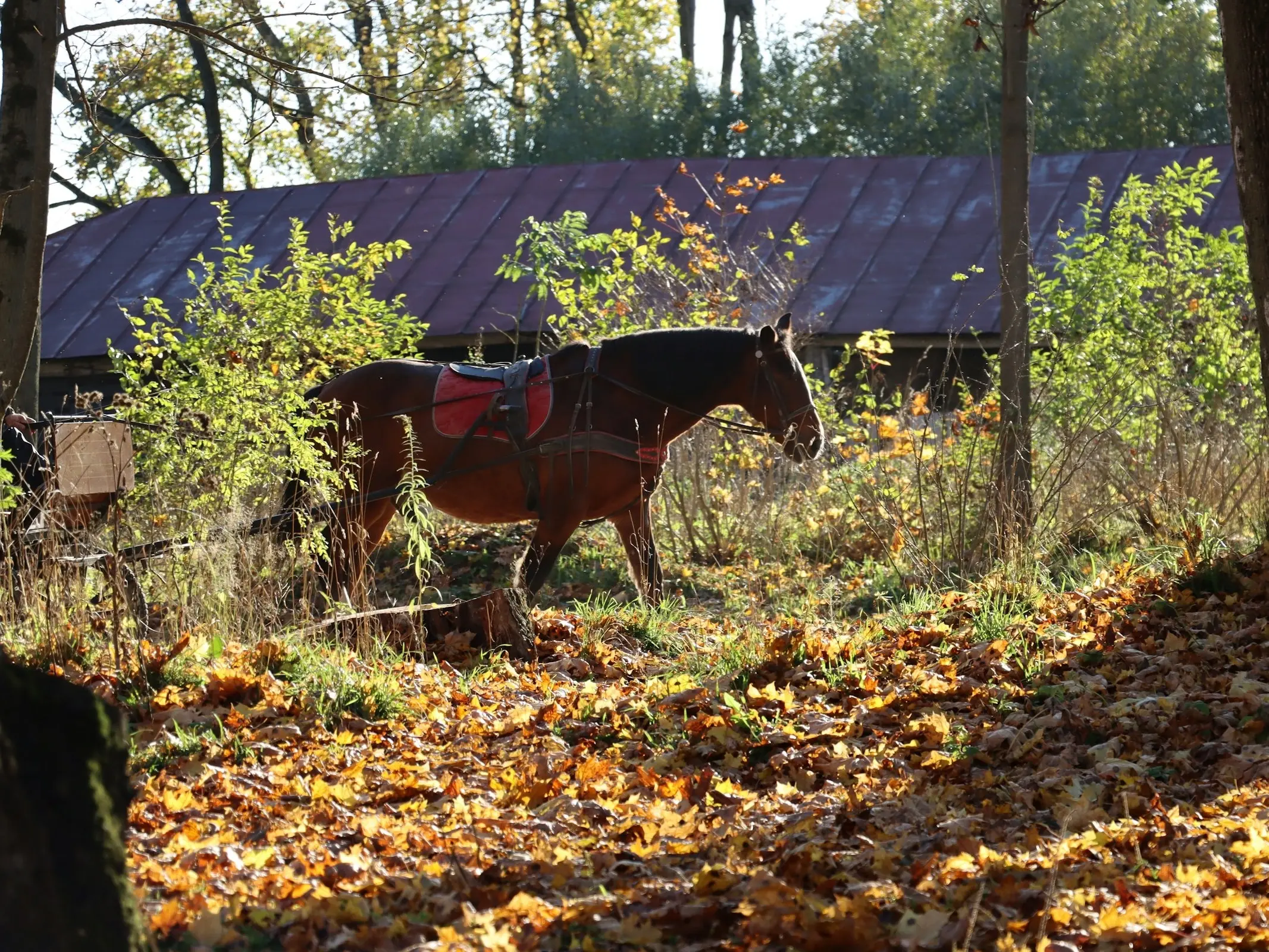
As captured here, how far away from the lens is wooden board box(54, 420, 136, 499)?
23.4 feet

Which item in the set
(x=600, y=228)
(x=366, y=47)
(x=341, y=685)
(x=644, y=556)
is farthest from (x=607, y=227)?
(x=341, y=685)

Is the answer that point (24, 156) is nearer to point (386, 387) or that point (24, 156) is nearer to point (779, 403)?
point (386, 387)

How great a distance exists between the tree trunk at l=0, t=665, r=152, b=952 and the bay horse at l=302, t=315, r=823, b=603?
550 centimetres

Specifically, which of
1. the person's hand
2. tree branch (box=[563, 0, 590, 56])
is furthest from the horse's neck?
tree branch (box=[563, 0, 590, 56])

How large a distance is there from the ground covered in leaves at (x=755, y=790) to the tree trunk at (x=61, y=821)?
60 cm

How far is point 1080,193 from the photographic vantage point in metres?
18.2

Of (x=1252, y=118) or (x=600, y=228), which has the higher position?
(x=600, y=228)

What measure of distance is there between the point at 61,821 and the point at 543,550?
6.00m

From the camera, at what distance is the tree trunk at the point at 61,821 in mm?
2633

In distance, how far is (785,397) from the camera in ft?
28.1

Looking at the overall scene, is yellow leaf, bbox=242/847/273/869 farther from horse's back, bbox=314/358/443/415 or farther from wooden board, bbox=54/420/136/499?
horse's back, bbox=314/358/443/415

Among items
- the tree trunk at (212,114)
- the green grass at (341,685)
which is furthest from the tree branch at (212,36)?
the tree trunk at (212,114)

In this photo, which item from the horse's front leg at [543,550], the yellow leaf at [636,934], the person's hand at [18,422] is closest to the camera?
the yellow leaf at [636,934]

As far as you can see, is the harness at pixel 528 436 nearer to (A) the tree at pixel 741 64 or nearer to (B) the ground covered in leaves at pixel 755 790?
(B) the ground covered in leaves at pixel 755 790
